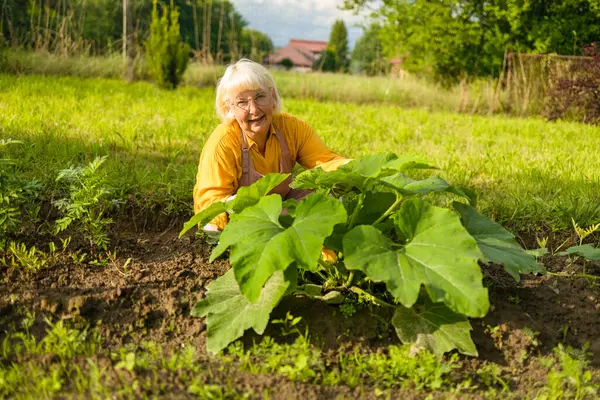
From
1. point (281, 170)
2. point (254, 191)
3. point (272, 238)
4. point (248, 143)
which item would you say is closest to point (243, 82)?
point (248, 143)

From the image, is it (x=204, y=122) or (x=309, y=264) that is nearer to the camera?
(x=309, y=264)

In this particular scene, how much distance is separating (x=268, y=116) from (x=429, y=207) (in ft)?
4.37

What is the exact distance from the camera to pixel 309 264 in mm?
1843

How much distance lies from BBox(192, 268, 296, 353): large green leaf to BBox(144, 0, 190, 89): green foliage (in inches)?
289

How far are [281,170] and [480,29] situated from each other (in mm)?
10590

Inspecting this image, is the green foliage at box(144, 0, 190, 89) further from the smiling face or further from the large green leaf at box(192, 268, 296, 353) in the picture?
the large green leaf at box(192, 268, 296, 353)

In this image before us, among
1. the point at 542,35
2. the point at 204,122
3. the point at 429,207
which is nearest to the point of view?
the point at 429,207

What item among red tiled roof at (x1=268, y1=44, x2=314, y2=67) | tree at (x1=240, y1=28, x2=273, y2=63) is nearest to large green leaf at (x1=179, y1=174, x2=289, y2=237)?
tree at (x1=240, y1=28, x2=273, y2=63)

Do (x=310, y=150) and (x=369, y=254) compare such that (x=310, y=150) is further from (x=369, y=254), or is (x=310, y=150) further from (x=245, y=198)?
(x=369, y=254)

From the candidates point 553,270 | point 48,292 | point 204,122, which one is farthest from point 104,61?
point 553,270

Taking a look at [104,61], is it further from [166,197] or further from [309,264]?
[309,264]

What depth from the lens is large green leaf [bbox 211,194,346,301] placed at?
1.86 metres

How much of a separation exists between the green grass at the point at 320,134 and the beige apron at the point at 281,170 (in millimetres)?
531

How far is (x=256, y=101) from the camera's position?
9.88 feet
